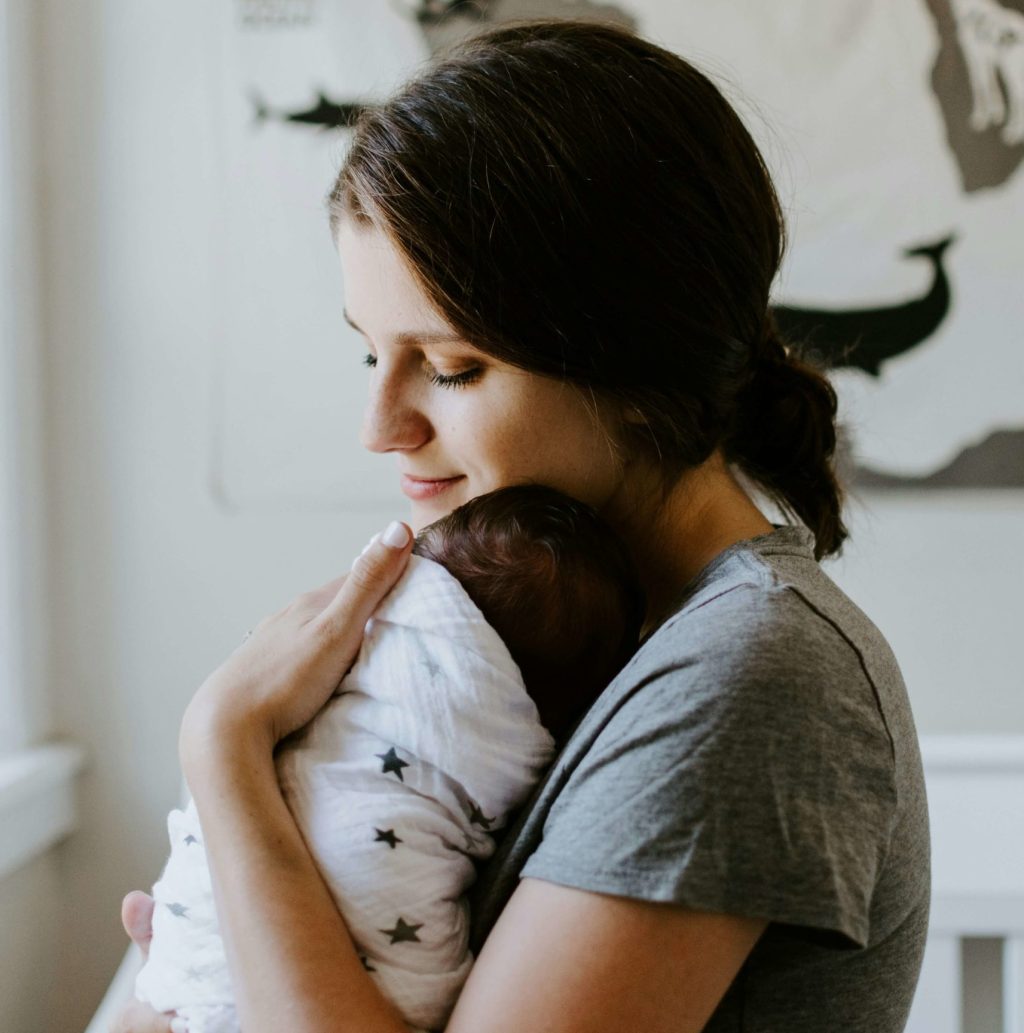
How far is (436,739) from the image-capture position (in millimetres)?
804

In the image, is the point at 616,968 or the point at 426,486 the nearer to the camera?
the point at 616,968

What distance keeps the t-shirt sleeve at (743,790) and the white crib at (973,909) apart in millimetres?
1120

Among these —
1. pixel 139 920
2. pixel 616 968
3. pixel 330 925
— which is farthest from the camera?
pixel 139 920

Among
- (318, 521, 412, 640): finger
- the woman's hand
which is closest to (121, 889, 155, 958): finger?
the woman's hand

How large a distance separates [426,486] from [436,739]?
27 centimetres

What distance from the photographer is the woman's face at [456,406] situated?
0.88 m

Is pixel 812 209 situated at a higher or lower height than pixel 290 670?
higher

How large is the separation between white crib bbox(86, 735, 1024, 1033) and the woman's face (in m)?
1.03

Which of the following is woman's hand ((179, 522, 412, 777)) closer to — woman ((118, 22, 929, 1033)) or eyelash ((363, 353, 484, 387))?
woman ((118, 22, 929, 1033))

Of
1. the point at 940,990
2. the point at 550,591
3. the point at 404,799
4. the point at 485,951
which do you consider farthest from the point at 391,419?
the point at 940,990

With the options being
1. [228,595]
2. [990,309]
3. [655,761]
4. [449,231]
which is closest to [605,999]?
[655,761]

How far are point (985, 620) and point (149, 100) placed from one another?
67.7 inches

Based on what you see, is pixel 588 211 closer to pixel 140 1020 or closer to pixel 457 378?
pixel 457 378

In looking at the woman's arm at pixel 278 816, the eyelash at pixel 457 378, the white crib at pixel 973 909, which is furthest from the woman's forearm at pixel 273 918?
the white crib at pixel 973 909
